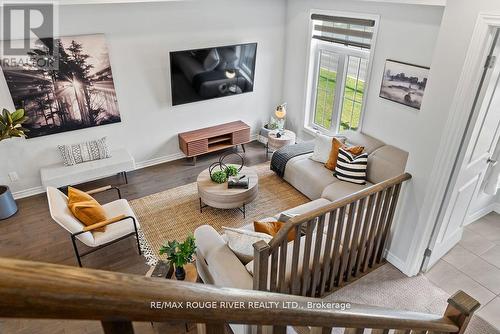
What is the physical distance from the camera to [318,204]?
12.2 feet

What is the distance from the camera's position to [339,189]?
156 inches

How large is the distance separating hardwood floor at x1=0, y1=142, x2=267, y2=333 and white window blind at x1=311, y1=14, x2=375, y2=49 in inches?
107

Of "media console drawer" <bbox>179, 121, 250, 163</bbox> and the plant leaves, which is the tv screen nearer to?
"media console drawer" <bbox>179, 121, 250, 163</bbox>

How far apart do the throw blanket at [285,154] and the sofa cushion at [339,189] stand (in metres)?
0.88

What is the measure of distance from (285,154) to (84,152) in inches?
111

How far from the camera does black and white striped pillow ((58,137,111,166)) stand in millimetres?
4492

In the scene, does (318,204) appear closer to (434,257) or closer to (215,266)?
(434,257)

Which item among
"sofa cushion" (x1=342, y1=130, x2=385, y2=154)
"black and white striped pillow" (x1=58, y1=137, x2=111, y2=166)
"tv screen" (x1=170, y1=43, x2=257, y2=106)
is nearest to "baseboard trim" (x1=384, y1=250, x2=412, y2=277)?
"sofa cushion" (x1=342, y1=130, x2=385, y2=154)

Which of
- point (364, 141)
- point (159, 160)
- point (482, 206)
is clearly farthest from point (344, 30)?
point (159, 160)

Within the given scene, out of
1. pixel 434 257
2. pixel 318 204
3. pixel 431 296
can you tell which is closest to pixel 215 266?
pixel 318 204

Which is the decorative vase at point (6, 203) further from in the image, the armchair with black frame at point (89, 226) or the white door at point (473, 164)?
the white door at point (473, 164)

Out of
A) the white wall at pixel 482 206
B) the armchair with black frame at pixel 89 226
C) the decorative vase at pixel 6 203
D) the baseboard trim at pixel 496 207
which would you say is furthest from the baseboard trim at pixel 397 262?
the decorative vase at pixel 6 203

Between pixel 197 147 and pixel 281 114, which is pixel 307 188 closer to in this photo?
pixel 281 114

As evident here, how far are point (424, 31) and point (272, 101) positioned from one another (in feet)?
9.46
